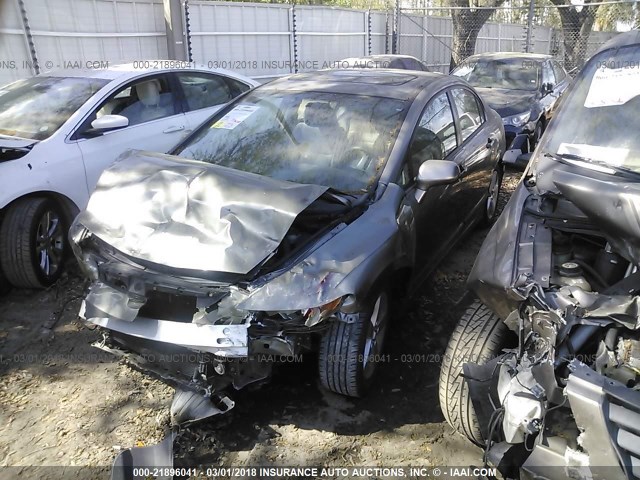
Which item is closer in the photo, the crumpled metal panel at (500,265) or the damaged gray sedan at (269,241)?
the crumpled metal panel at (500,265)

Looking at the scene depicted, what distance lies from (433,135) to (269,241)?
1725 millimetres

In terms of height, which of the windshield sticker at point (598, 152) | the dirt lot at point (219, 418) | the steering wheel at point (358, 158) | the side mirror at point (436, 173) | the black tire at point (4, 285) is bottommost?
the dirt lot at point (219, 418)

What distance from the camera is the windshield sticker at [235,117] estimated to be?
146 inches

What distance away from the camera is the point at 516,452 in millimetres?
1989

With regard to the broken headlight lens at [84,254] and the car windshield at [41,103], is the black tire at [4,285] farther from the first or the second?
the broken headlight lens at [84,254]

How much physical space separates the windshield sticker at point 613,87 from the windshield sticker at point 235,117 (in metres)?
2.25

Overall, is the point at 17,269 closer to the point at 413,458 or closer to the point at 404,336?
the point at 404,336

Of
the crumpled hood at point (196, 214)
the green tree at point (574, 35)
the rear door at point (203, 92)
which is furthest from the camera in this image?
the green tree at point (574, 35)

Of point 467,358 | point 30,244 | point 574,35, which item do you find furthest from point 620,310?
point 574,35

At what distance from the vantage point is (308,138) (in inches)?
134

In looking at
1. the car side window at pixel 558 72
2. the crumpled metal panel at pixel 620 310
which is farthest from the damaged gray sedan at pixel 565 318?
the car side window at pixel 558 72

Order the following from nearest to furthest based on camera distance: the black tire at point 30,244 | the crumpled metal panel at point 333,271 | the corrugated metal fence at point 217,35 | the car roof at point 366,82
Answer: the crumpled metal panel at point 333,271 → the car roof at point 366,82 → the black tire at point 30,244 → the corrugated metal fence at point 217,35

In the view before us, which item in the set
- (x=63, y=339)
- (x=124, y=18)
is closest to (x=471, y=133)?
Answer: (x=63, y=339)

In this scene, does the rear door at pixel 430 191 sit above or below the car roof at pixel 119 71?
below
